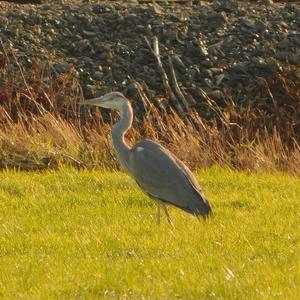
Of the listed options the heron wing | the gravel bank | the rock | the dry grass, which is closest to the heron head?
the heron wing

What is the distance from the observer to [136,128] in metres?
19.4

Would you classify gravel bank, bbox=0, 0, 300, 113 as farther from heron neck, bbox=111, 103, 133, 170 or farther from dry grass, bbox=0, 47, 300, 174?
heron neck, bbox=111, 103, 133, 170

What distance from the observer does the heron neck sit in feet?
Answer: 45.4

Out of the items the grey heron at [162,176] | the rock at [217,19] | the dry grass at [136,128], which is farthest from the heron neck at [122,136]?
the rock at [217,19]

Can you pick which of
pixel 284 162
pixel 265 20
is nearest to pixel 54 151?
pixel 284 162

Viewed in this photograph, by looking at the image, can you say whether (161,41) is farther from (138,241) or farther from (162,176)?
(138,241)

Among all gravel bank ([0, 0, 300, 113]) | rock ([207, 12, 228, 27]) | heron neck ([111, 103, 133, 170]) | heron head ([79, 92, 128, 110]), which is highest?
heron head ([79, 92, 128, 110])

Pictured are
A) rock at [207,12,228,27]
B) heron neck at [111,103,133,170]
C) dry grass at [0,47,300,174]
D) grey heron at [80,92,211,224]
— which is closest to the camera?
grey heron at [80,92,211,224]

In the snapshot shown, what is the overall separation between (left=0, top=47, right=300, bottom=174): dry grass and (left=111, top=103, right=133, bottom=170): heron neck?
8.74ft

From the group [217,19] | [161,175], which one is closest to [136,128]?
[161,175]

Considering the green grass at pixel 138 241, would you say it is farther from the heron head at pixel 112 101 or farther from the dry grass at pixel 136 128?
the dry grass at pixel 136 128

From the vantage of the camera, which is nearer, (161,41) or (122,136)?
(122,136)

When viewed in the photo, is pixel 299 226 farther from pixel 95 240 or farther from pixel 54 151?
pixel 54 151

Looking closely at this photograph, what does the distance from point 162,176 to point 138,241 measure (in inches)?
74.3
